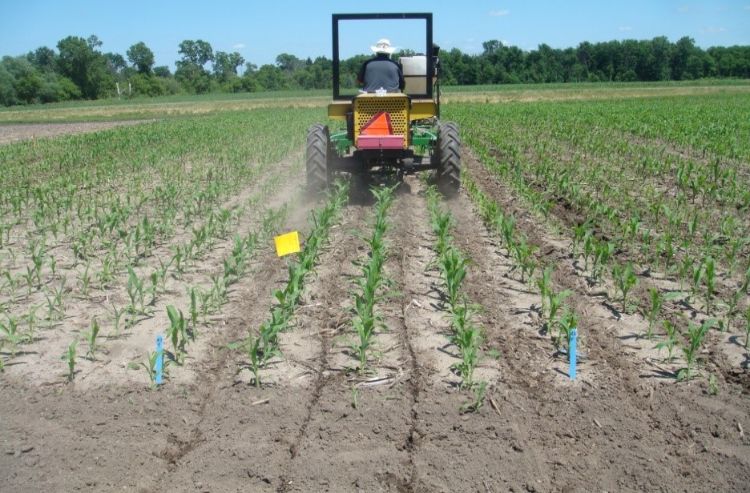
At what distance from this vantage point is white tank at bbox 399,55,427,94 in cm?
965

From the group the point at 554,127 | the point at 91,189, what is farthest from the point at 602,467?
the point at 554,127

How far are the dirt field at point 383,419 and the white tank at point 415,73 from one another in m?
5.34

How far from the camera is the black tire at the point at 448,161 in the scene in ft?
30.0

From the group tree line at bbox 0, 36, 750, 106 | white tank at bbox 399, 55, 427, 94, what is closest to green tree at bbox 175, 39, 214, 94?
tree line at bbox 0, 36, 750, 106

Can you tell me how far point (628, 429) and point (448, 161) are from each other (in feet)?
19.7

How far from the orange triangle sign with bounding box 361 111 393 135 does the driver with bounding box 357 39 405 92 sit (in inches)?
18.7

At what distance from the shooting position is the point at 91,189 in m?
10.7

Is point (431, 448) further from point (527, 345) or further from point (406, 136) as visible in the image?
point (406, 136)

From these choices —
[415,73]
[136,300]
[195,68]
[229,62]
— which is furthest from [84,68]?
[136,300]

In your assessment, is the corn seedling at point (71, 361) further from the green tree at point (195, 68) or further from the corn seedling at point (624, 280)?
the green tree at point (195, 68)

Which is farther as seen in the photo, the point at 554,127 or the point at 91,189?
the point at 554,127

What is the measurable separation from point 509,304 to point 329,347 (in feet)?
4.97

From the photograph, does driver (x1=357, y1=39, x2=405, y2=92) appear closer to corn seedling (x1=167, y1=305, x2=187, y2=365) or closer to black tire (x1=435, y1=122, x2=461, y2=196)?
black tire (x1=435, y1=122, x2=461, y2=196)

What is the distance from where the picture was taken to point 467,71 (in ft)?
260
